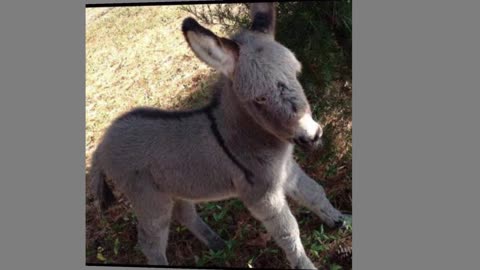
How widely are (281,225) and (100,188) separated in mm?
1158

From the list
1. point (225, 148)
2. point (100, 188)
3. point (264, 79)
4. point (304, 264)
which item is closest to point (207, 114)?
point (225, 148)

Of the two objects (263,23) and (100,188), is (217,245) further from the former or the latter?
(263,23)

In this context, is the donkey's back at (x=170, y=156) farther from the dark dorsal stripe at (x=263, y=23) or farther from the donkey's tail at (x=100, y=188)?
the dark dorsal stripe at (x=263, y=23)

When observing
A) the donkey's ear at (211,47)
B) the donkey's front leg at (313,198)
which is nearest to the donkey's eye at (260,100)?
the donkey's ear at (211,47)

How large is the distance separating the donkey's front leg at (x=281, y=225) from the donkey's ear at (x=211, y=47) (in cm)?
73

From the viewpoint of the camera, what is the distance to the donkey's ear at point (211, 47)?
2955 mm

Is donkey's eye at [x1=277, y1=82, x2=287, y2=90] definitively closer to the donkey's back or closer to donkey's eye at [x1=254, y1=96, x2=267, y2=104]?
donkey's eye at [x1=254, y1=96, x2=267, y2=104]

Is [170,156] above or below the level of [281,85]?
below

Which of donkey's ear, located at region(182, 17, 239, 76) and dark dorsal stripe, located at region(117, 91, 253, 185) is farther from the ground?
donkey's ear, located at region(182, 17, 239, 76)

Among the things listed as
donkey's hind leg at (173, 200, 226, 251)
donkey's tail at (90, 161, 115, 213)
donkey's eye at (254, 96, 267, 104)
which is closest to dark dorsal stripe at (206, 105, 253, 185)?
donkey's eye at (254, 96, 267, 104)

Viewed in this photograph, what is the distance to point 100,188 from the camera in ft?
12.0

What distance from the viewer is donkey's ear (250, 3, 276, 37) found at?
3.31 m

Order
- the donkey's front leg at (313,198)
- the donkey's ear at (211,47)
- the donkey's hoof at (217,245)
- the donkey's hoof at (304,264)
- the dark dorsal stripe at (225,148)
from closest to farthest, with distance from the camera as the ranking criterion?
1. the donkey's ear at (211,47)
2. the dark dorsal stripe at (225,148)
3. the donkey's hoof at (304,264)
4. the donkey's front leg at (313,198)
5. the donkey's hoof at (217,245)

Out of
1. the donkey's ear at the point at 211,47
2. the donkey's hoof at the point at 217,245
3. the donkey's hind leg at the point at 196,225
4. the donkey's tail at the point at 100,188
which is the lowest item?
the donkey's hoof at the point at 217,245
